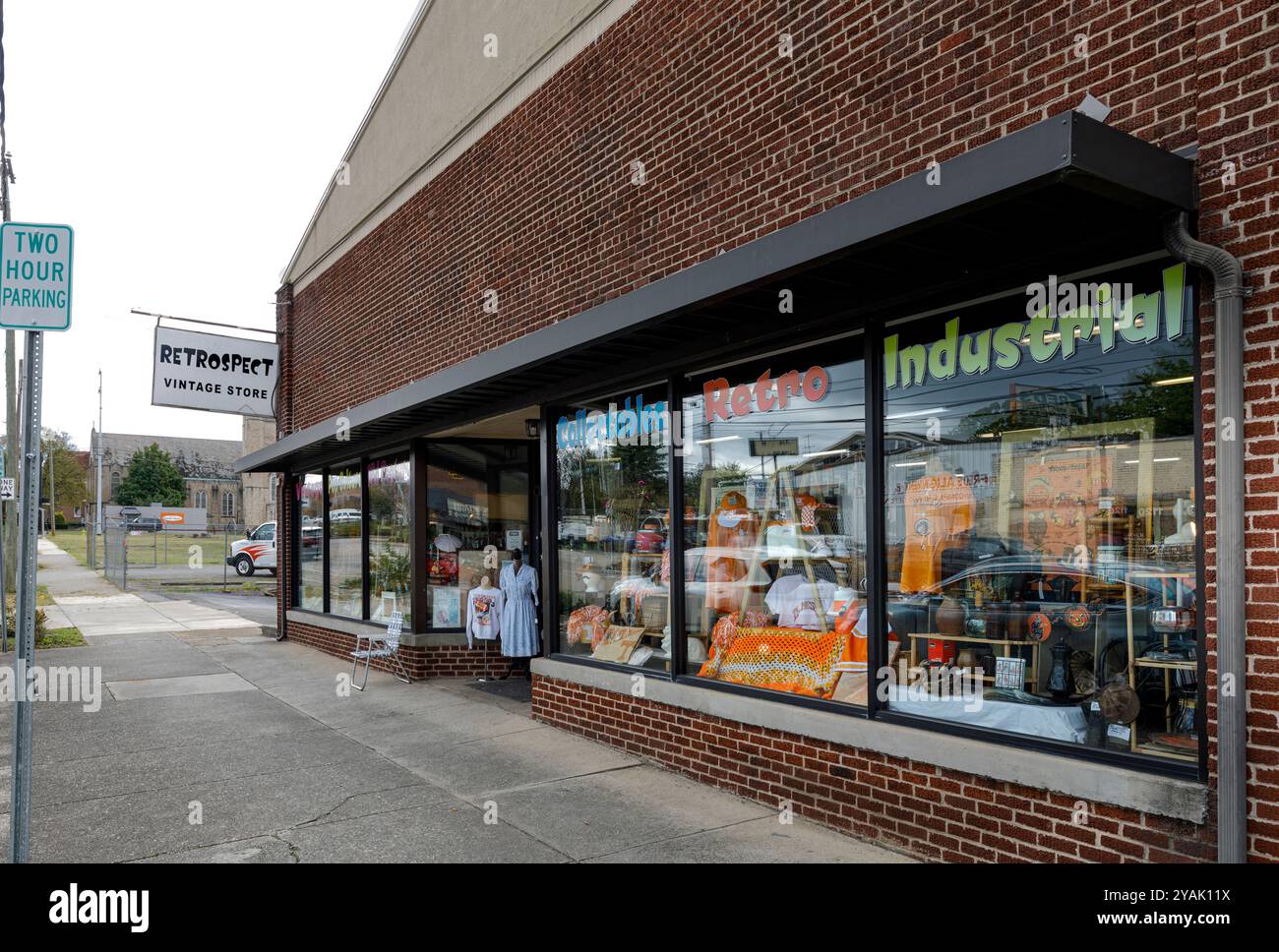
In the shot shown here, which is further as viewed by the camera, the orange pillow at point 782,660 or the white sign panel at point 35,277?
the orange pillow at point 782,660

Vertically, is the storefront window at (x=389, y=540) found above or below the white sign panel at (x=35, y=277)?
below

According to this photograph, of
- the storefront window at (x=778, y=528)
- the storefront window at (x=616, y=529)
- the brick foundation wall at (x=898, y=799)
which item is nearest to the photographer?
the brick foundation wall at (x=898, y=799)

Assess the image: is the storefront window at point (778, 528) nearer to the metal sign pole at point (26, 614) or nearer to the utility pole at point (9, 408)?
the metal sign pole at point (26, 614)

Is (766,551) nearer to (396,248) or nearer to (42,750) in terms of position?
(42,750)

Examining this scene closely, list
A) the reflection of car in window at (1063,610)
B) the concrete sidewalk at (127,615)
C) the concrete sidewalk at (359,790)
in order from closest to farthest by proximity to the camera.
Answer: the reflection of car in window at (1063,610) → the concrete sidewalk at (359,790) → the concrete sidewalk at (127,615)

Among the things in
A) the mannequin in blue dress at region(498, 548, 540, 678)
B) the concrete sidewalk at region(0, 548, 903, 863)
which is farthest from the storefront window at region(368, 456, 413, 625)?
the concrete sidewalk at region(0, 548, 903, 863)

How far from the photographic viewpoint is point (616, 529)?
837 centimetres

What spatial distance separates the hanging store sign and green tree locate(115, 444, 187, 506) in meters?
93.0

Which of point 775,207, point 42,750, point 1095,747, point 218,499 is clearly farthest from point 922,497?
point 218,499

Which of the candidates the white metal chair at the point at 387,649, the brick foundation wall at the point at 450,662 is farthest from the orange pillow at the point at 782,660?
the white metal chair at the point at 387,649

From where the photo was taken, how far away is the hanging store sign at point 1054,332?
4344mm

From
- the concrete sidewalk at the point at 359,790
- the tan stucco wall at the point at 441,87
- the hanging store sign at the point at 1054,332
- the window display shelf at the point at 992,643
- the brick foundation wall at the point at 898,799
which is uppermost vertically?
the tan stucco wall at the point at 441,87

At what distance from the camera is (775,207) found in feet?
Result: 20.4

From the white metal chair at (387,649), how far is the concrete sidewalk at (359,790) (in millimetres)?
505
